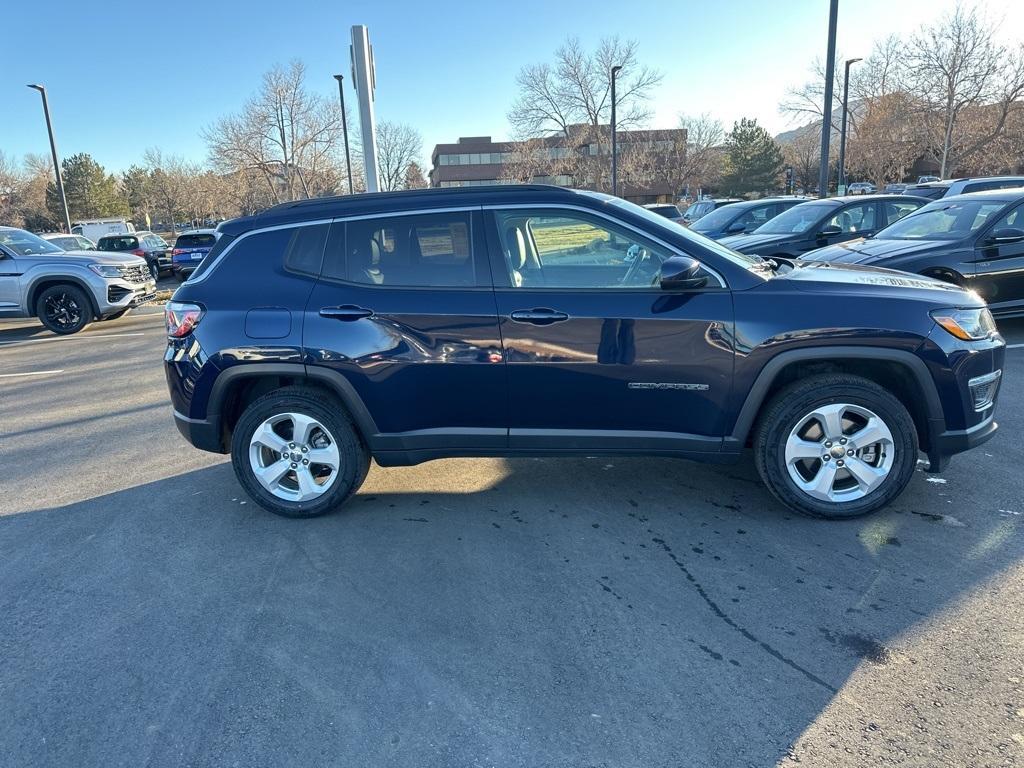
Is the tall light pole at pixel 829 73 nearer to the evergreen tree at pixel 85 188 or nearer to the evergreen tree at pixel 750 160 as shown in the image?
the evergreen tree at pixel 750 160

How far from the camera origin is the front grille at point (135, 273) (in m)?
12.3

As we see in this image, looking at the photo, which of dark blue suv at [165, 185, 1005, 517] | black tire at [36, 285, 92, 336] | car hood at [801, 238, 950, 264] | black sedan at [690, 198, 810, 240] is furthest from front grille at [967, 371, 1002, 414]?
black tire at [36, 285, 92, 336]

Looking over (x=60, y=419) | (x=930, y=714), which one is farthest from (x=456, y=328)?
(x=60, y=419)

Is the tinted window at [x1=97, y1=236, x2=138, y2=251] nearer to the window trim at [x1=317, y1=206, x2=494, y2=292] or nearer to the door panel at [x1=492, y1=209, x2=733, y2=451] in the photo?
the window trim at [x1=317, y1=206, x2=494, y2=292]

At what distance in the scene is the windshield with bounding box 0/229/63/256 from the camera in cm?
1152

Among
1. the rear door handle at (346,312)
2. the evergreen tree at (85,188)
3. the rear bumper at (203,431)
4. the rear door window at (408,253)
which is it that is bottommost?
the rear bumper at (203,431)

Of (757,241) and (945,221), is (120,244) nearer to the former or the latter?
(757,241)

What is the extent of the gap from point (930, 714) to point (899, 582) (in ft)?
2.97

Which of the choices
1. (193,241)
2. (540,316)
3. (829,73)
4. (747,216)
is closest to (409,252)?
(540,316)

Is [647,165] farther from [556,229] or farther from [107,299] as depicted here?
[556,229]

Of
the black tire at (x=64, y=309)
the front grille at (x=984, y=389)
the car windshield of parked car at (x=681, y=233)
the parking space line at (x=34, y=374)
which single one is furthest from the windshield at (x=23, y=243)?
the front grille at (x=984, y=389)

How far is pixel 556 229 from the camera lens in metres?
3.94

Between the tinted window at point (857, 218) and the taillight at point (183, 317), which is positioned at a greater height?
the tinted window at point (857, 218)

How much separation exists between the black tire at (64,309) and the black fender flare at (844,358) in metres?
11.7
